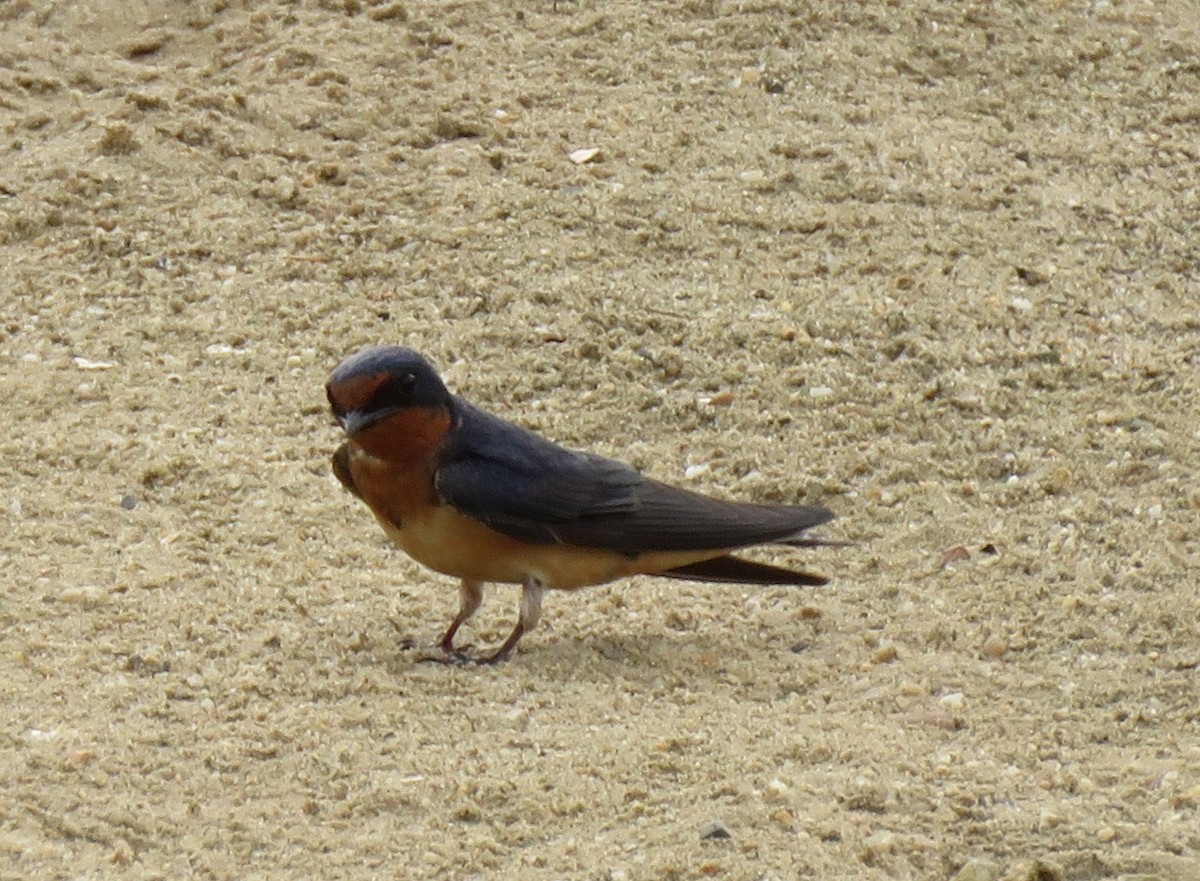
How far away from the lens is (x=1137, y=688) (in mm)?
4559

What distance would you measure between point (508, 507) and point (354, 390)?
47 cm

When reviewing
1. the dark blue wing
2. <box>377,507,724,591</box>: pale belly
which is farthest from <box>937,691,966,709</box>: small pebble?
<box>377,507,724,591</box>: pale belly

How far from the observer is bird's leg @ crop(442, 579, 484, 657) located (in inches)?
193

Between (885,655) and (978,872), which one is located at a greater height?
(978,872)

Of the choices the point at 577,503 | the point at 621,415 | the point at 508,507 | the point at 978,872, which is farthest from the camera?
the point at 621,415

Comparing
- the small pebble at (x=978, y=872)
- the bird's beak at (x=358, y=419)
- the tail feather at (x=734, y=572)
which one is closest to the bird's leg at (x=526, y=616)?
the tail feather at (x=734, y=572)

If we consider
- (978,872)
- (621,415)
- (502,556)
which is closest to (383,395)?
(502,556)

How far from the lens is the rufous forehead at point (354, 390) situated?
182 inches

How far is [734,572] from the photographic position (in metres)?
5.11

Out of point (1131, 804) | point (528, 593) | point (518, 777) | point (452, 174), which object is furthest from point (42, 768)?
point (452, 174)

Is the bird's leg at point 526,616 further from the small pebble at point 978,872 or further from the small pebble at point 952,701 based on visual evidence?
the small pebble at point 978,872

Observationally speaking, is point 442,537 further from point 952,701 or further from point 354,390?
point 952,701

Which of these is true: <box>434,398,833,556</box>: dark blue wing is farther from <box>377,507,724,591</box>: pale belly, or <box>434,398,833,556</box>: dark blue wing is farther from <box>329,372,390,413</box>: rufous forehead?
<box>329,372,390,413</box>: rufous forehead

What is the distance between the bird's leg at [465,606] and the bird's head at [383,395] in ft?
1.35
